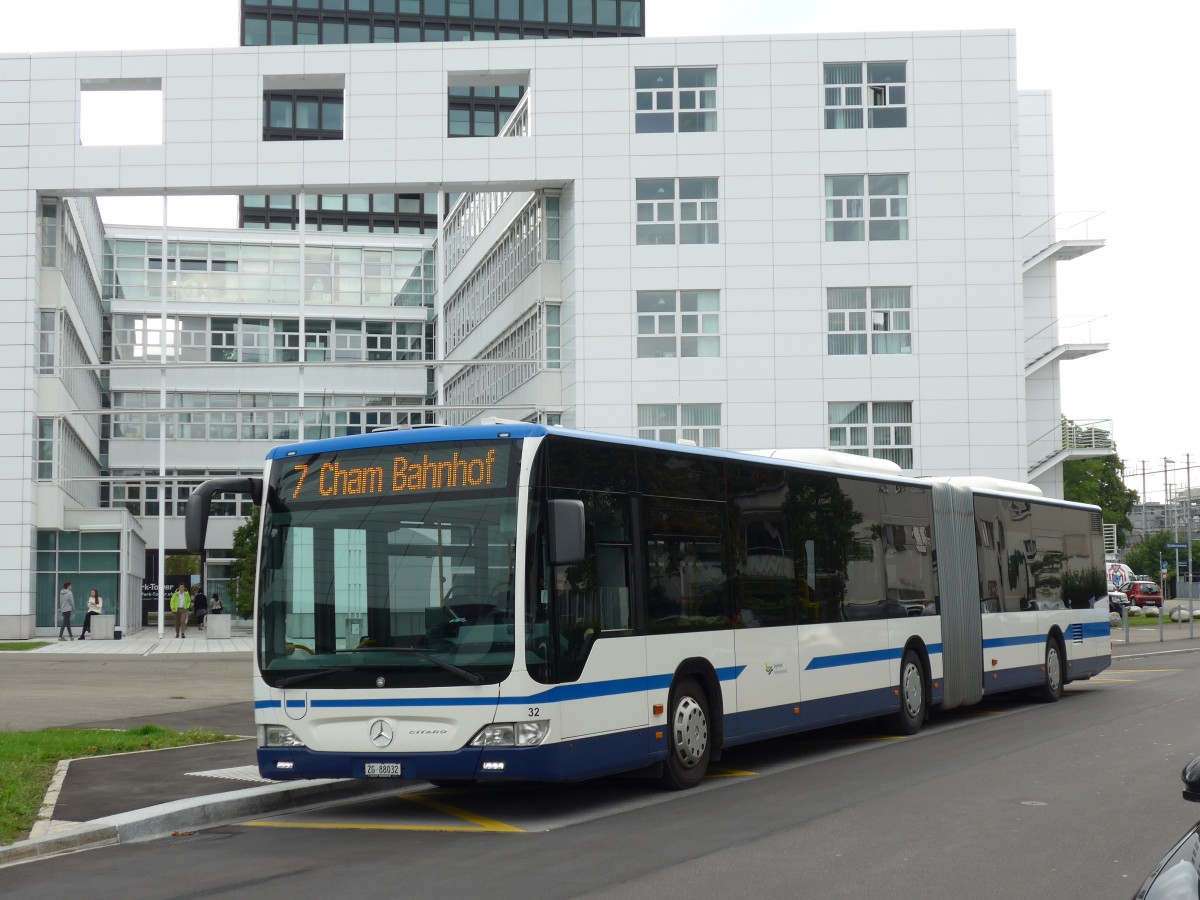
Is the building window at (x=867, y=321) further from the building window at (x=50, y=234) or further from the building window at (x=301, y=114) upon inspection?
the building window at (x=301, y=114)

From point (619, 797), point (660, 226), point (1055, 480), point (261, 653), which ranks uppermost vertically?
point (660, 226)

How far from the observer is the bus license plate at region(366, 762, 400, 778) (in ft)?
35.6

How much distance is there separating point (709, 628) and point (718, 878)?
15.7ft

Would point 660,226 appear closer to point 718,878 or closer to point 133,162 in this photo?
point 133,162

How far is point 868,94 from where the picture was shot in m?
46.8

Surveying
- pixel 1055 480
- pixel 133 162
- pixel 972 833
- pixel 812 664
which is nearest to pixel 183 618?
pixel 133 162

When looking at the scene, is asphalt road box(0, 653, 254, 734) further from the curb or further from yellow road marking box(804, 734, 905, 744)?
yellow road marking box(804, 734, 905, 744)

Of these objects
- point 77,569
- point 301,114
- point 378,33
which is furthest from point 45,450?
point 378,33

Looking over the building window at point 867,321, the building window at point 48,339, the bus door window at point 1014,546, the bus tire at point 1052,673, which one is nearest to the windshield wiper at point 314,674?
the bus door window at point 1014,546

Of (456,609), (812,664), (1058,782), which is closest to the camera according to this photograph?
(456,609)

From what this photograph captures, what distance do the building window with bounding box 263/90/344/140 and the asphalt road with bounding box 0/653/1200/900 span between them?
94360mm

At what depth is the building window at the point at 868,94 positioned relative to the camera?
46.6 metres

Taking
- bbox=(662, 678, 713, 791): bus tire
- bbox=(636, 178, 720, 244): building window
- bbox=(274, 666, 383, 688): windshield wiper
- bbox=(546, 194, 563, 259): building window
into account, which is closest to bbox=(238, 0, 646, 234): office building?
bbox=(546, 194, 563, 259): building window

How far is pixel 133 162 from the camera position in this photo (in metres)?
45.5
